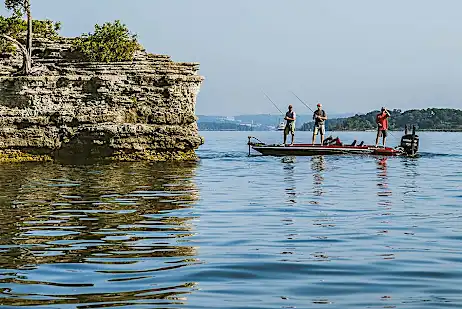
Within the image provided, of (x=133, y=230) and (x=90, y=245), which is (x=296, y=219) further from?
(x=90, y=245)

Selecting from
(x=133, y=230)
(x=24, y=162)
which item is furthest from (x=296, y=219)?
(x=24, y=162)

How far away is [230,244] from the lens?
9.77 metres

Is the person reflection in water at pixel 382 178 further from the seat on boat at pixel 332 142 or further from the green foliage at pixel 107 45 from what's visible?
the green foliage at pixel 107 45

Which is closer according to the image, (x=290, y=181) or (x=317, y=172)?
(x=290, y=181)

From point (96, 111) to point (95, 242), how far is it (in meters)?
20.6

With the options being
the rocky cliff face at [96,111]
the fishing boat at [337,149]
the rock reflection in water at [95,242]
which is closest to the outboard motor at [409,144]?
the fishing boat at [337,149]

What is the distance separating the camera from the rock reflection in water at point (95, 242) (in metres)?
6.95

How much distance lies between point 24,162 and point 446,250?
74.0 feet

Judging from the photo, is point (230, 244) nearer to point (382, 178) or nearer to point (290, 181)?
point (290, 181)

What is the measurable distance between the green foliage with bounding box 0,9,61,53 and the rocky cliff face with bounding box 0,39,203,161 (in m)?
0.59

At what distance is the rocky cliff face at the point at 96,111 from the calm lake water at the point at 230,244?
950 centimetres

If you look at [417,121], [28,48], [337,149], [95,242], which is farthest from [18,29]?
[417,121]

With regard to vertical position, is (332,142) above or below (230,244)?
above

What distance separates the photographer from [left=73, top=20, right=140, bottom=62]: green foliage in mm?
30781
